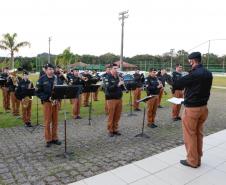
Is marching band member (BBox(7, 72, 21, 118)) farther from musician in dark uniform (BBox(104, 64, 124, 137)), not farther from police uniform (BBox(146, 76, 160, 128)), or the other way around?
police uniform (BBox(146, 76, 160, 128))

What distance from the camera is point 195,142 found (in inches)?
207

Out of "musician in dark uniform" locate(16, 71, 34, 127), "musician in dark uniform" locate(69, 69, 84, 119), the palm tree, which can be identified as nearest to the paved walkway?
"musician in dark uniform" locate(69, 69, 84, 119)

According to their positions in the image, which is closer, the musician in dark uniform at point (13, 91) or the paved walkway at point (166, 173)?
the paved walkway at point (166, 173)

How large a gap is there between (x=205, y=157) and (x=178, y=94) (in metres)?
4.73

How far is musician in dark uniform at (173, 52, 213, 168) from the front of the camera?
504 centimetres

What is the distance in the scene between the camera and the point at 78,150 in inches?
257

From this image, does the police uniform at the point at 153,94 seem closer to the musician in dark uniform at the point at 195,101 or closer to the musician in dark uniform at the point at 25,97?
the musician in dark uniform at the point at 195,101

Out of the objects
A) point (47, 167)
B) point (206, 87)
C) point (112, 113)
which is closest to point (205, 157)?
point (206, 87)

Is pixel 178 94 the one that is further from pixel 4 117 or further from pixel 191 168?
pixel 4 117

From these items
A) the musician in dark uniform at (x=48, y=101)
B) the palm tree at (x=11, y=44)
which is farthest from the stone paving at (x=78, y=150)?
the palm tree at (x=11, y=44)

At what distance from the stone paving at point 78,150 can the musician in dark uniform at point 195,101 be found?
131cm

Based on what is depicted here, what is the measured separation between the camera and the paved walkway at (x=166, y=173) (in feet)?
15.7

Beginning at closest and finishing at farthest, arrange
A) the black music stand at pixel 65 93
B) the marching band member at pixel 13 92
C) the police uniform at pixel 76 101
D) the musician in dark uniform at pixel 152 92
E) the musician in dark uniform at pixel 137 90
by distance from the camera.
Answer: the black music stand at pixel 65 93 < the musician in dark uniform at pixel 152 92 < the police uniform at pixel 76 101 < the marching band member at pixel 13 92 < the musician in dark uniform at pixel 137 90

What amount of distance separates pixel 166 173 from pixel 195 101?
1.53 m
